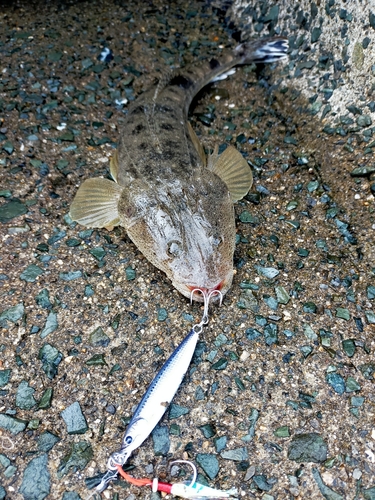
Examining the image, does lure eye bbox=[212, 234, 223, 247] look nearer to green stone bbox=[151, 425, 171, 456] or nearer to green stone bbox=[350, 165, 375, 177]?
green stone bbox=[151, 425, 171, 456]

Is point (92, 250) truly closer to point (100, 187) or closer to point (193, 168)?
point (100, 187)

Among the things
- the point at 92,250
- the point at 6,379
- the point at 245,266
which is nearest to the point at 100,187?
the point at 92,250

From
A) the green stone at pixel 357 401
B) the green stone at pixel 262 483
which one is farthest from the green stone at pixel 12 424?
the green stone at pixel 357 401

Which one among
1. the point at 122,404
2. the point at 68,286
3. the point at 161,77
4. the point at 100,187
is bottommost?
the point at 122,404

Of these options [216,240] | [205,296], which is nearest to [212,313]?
[205,296]

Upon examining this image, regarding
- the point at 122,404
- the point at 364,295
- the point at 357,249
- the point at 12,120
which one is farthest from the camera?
the point at 12,120
